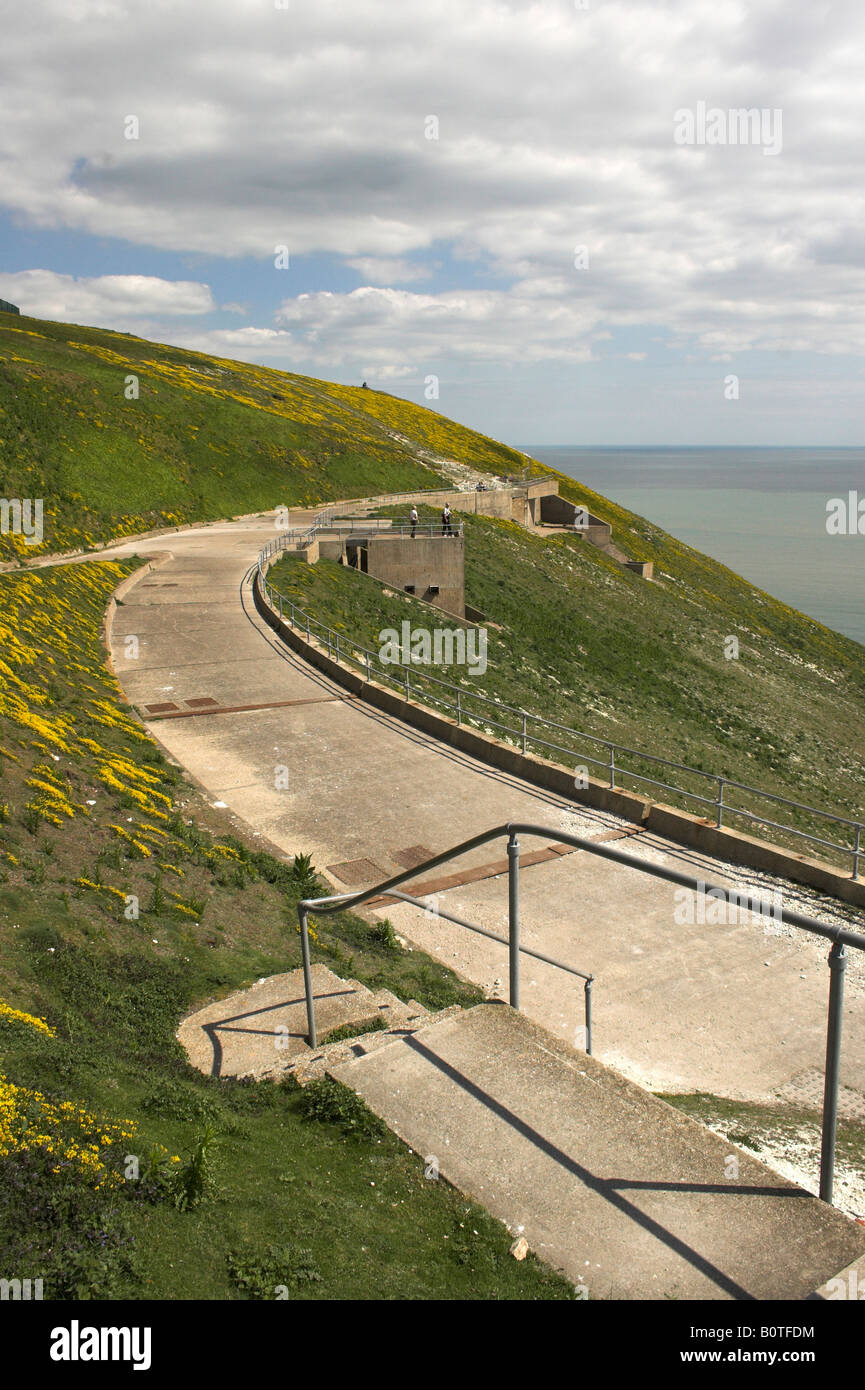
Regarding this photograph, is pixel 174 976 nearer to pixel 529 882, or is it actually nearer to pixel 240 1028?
pixel 240 1028

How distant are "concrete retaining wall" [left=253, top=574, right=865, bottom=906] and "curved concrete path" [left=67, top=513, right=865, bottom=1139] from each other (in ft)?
1.07

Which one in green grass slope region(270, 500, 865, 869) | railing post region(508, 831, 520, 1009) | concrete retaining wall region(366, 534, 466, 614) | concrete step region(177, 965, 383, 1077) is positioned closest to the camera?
railing post region(508, 831, 520, 1009)

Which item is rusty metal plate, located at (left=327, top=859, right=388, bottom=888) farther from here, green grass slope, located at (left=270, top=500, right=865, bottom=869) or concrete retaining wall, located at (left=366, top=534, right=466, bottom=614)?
concrete retaining wall, located at (left=366, top=534, right=466, bottom=614)

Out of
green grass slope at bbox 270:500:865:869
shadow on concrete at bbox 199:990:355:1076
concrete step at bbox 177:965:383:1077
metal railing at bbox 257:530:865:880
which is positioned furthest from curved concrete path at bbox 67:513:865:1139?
green grass slope at bbox 270:500:865:869

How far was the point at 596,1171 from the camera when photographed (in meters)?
4.35

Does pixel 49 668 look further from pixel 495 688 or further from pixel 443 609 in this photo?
pixel 443 609

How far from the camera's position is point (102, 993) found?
21.6 ft

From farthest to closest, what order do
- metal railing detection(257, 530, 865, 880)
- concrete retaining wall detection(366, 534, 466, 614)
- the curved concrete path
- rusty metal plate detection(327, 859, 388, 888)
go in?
concrete retaining wall detection(366, 534, 466, 614), metal railing detection(257, 530, 865, 880), rusty metal plate detection(327, 859, 388, 888), the curved concrete path

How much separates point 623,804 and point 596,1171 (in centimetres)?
1003

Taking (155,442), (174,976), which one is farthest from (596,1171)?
(155,442)

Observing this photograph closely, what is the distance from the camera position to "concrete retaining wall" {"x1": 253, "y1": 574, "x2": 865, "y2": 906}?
12.2m

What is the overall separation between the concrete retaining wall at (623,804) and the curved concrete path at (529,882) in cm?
33

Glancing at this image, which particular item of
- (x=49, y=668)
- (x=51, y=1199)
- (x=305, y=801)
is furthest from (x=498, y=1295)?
(x=49, y=668)

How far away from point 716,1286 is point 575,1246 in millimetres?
600
